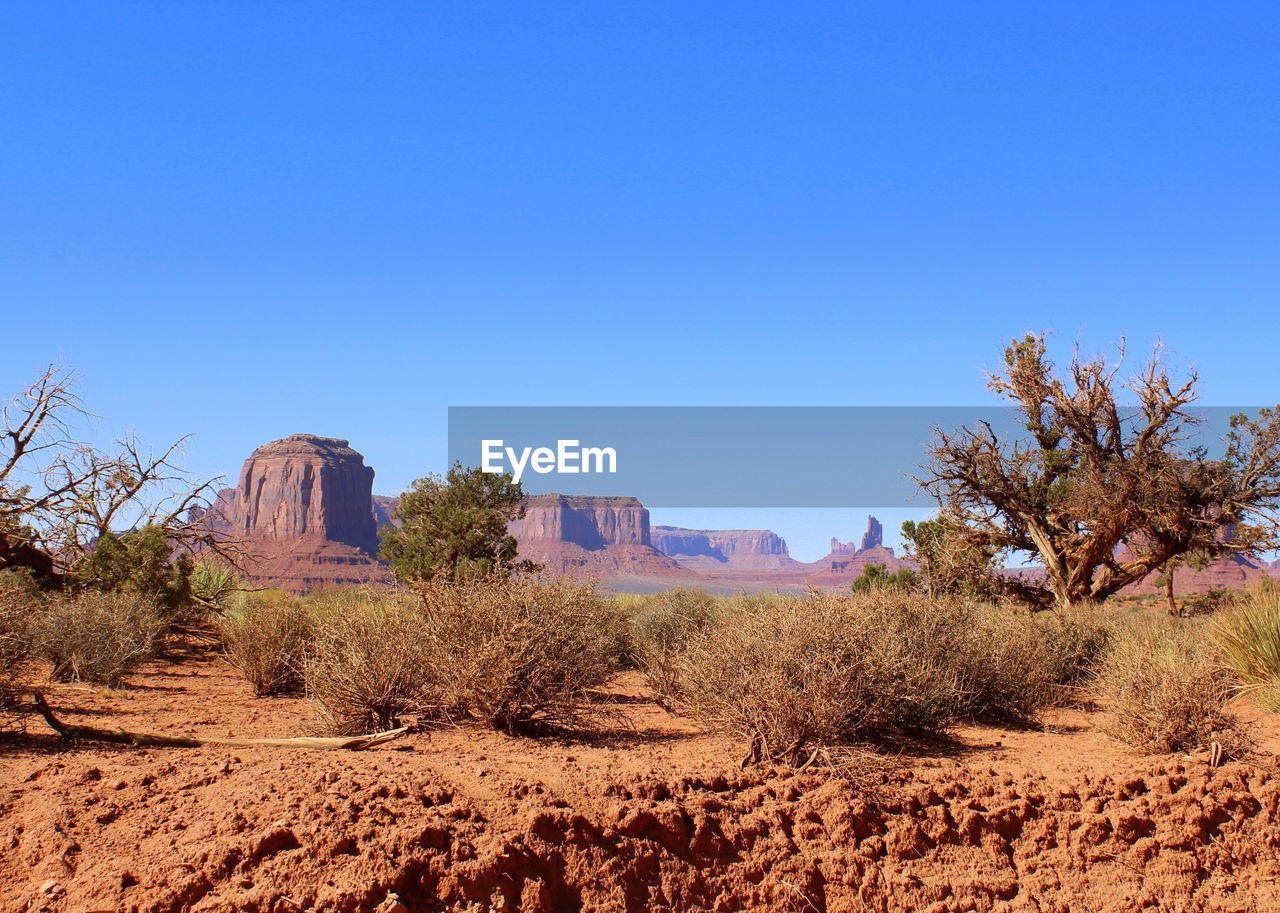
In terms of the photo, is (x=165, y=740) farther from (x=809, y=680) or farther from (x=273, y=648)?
(x=809, y=680)

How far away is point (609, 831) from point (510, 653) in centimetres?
282

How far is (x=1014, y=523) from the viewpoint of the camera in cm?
2245

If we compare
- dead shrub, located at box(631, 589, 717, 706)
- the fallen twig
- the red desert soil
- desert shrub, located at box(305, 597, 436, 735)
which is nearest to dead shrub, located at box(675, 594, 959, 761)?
the red desert soil

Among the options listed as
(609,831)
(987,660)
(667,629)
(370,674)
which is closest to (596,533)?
(667,629)

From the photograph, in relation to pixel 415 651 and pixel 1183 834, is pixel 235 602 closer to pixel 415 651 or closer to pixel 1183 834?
pixel 415 651

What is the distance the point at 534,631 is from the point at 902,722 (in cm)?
334

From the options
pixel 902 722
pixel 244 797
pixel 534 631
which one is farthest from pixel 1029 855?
pixel 244 797

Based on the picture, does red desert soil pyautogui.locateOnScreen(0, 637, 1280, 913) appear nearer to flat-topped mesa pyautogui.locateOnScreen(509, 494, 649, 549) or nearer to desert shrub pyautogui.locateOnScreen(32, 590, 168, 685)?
desert shrub pyautogui.locateOnScreen(32, 590, 168, 685)

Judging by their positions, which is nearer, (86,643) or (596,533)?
(86,643)

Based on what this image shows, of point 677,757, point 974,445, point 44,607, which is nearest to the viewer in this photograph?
point 677,757

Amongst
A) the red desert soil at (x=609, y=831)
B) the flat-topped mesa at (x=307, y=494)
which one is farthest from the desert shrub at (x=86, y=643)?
the flat-topped mesa at (x=307, y=494)

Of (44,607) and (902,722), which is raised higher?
(44,607)

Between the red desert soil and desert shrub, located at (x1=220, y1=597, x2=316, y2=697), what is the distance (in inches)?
151

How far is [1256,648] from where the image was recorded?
11.4 metres
